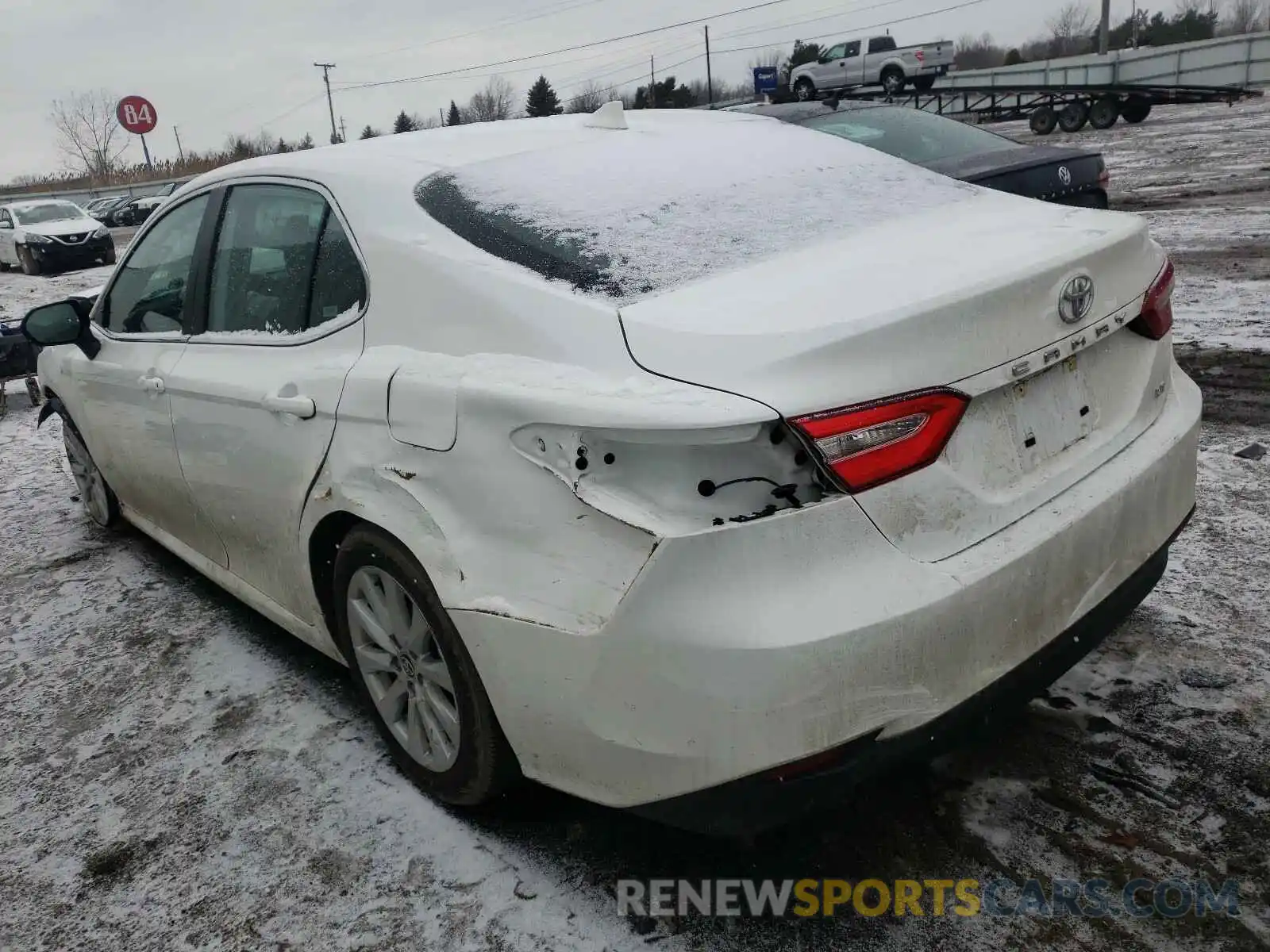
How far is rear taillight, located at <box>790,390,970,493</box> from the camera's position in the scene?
1727 mm

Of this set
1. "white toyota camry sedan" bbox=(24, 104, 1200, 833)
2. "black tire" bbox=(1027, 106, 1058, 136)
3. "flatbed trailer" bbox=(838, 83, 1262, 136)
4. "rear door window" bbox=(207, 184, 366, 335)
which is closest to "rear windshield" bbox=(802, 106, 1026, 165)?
"white toyota camry sedan" bbox=(24, 104, 1200, 833)

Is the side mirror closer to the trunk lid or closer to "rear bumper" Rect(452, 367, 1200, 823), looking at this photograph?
"rear bumper" Rect(452, 367, 1200, 823)

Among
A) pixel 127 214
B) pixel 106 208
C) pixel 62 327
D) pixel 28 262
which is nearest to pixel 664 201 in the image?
pixel 62 327

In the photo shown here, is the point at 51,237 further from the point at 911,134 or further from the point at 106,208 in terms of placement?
the point at 911,134

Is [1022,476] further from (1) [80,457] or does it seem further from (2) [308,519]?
(1) [80,457]

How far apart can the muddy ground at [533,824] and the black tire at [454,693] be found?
112mm

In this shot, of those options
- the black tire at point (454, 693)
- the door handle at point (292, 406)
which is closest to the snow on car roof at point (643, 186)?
the door handle at point (292, 406)

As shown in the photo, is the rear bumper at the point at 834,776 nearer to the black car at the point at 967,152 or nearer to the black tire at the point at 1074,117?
the black car at the point at 967,152

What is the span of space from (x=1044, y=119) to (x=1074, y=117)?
0.72 metres

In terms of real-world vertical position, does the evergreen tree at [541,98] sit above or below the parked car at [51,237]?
above

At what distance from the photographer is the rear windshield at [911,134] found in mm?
6988

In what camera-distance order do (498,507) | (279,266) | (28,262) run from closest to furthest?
(498,507), (279,266), (28,262)

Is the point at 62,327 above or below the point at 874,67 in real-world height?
below

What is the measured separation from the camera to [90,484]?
188 inches
